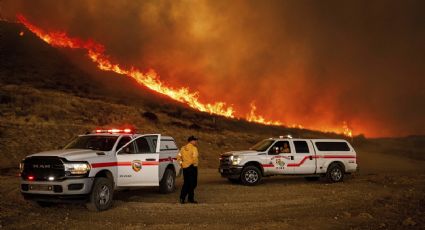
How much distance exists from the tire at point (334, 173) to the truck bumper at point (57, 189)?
1160cm

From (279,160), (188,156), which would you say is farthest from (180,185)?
(188,156)

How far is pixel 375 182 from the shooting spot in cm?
2016

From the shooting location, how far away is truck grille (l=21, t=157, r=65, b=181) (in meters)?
11.5

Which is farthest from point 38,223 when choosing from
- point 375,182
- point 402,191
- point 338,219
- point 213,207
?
point 375,182

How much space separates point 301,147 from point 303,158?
49 cm

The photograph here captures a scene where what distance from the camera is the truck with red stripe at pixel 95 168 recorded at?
11430mm

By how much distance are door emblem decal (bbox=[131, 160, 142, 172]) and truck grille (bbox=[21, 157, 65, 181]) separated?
2.45 meters

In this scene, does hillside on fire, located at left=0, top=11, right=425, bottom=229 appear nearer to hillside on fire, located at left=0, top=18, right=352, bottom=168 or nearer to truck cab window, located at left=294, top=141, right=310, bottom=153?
hillside on fire, located at left=0, top=18, right=352, bottom=168

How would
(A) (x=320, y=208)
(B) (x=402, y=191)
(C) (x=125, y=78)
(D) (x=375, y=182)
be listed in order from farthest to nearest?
(C) (x=125, y=78), (D) (x=375, y=182), (B) (x=402, y=191), (A) (x=320, y=208)

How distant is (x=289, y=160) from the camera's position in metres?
19.0

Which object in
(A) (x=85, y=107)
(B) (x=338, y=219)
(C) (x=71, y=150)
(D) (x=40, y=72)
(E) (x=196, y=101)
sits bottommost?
(B) (x=338, y=219)

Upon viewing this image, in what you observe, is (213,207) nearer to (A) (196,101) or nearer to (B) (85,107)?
(B) (85,107)

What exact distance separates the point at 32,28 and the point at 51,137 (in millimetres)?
89507

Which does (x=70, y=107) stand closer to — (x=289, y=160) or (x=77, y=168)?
(x=289, y=160)
